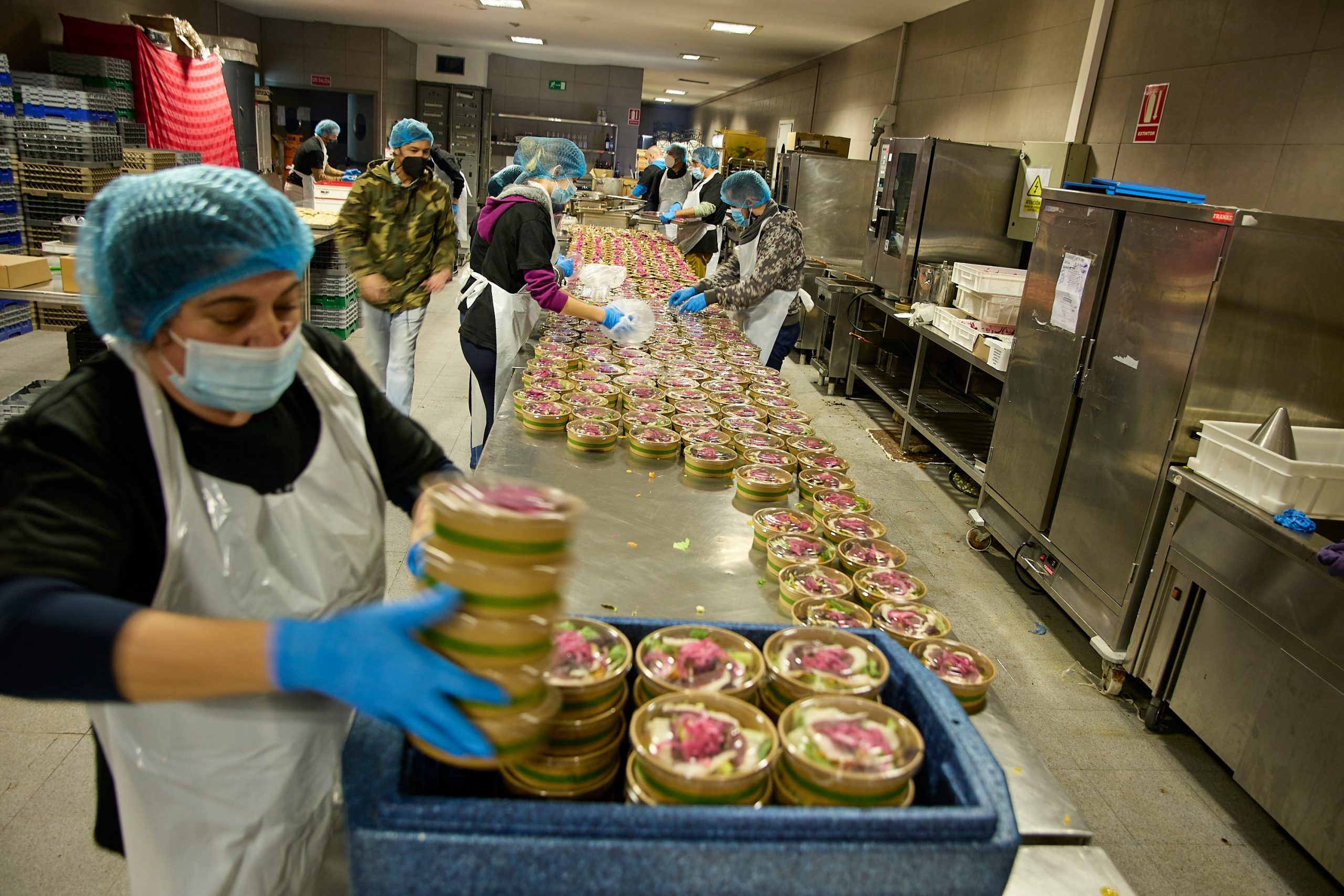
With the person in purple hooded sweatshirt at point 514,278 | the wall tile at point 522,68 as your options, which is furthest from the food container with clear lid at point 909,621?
the wall tile at point 522,68

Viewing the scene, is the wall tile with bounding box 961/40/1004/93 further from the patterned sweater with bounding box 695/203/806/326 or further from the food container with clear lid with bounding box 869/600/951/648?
the food container with clear lid with bounding box 869/600/951/648

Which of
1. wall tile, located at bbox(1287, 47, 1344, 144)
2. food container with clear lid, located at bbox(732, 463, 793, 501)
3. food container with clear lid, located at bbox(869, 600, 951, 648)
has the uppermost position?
wall tile, located at bbox(1287, 47, 1344, 144)

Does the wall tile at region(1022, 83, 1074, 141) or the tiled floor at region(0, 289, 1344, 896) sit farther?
the wall tile at region(1022, 83, 1074, 141)

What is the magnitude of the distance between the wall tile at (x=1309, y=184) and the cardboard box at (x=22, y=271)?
5394mm

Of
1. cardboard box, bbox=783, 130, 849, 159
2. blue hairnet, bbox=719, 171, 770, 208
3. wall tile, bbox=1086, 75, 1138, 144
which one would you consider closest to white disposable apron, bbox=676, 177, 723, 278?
cardboard box, bbox=783, 130, 849, 159

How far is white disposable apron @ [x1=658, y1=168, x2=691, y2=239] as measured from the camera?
9852mm

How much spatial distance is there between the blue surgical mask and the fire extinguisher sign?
16.1 feet

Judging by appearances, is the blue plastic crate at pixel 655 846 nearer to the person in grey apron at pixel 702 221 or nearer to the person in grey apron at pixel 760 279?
the person in grey apron at pixel 760 279

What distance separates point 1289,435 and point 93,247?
318cm

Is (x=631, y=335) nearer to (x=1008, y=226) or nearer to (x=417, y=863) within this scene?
(x=417, y=863)

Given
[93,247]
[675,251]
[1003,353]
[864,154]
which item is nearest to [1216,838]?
[1003,353]

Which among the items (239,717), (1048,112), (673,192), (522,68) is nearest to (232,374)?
(239,717)

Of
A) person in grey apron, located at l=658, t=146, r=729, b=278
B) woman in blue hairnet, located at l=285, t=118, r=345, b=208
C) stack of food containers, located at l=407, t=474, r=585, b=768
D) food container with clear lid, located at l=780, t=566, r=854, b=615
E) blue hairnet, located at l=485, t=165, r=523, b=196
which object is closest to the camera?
stack of food containers, located at l=407, t=474, r=585, b=768

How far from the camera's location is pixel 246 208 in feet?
3.31
